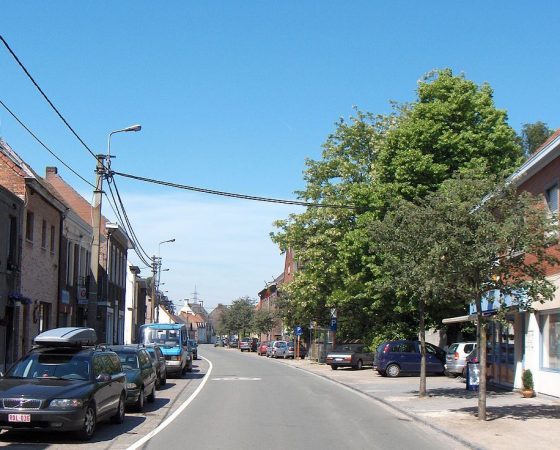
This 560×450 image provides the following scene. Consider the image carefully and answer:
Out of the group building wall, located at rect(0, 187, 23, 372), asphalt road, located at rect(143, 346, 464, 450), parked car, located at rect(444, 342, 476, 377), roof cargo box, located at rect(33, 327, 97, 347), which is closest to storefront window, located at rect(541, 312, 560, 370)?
asphalt road, located at rect(143, 346, 464, 450)

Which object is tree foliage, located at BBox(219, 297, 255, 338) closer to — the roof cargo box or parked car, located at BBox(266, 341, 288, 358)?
parked car, located at BBox(266, 341, 288, 358)

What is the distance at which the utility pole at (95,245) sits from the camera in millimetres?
19969

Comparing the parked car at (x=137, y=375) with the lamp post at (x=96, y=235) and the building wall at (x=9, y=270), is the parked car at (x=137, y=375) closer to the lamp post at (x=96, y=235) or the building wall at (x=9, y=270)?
the lamp post at (x=96, y=235)

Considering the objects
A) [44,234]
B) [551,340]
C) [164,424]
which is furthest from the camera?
[44,234]

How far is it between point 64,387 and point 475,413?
31.5 ft

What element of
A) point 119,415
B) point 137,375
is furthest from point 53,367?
point 137,375

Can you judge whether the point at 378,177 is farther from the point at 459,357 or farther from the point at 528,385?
the point at 528,385

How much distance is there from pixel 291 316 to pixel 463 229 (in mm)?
42052

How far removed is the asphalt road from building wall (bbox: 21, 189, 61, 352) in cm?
720

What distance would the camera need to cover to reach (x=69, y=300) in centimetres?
3098

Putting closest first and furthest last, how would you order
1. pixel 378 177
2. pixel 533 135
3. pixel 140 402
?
pixel 140 402 → pixel 378 177 → pixel 533 135

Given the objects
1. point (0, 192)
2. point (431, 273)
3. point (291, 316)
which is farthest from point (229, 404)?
point (291, 316)

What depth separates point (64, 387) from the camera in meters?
11.7

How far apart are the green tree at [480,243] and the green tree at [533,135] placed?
41657 mm
